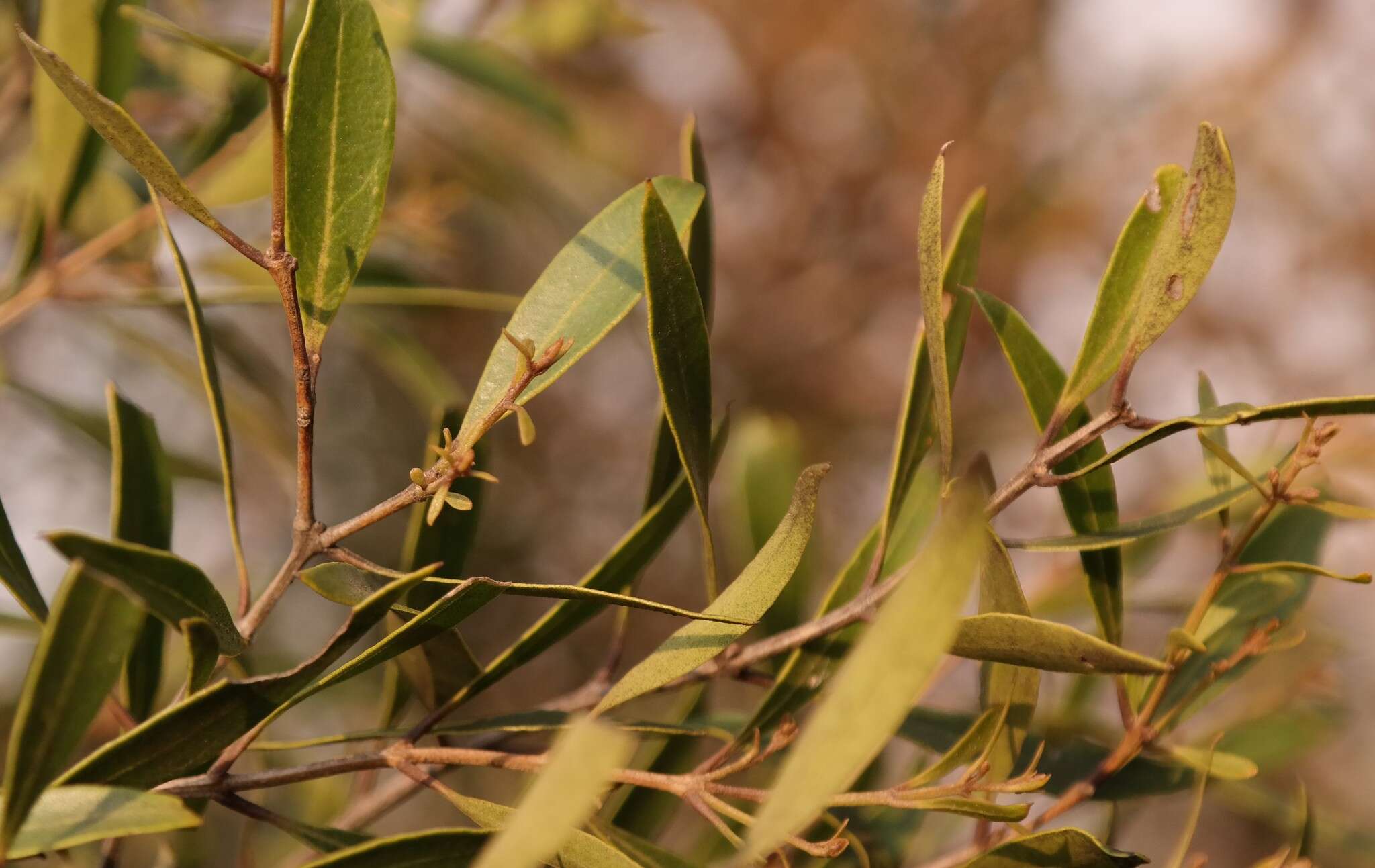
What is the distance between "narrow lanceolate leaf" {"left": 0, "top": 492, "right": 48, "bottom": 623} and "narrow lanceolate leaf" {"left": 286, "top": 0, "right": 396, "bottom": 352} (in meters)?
0.10

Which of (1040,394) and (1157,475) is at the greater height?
(1157,475)

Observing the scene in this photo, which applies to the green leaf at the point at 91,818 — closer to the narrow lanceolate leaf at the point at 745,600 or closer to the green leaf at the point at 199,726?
the green leaf at the point at 199,726

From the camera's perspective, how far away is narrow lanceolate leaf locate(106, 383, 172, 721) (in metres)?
0.33

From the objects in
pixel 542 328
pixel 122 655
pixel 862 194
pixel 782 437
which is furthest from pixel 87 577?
pixel 862 194

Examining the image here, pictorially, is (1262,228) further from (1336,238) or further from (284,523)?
(284,523)

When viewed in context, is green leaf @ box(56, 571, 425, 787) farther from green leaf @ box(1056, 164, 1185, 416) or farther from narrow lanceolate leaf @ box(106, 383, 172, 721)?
green leaf @ box(1056, 164, 1185, 416)

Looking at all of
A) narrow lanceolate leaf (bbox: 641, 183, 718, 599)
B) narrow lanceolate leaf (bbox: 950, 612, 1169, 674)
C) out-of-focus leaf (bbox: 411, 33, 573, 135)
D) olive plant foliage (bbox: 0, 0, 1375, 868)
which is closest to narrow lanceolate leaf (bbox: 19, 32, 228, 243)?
olive plant foliage (bbox: 0, 0, 1375, 868)

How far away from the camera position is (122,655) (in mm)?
224

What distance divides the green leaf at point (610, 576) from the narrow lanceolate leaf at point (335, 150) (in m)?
0.12

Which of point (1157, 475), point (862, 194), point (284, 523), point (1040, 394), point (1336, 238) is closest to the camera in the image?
Answer: point (1040, 394)

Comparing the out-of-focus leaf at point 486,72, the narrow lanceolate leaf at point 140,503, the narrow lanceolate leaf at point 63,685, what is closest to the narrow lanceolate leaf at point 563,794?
the narrow lanceolate leaf at point 63,685

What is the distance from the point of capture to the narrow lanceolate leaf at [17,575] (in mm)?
274

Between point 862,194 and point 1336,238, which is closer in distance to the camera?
point 862,194

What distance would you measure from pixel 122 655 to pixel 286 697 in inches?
1.8
